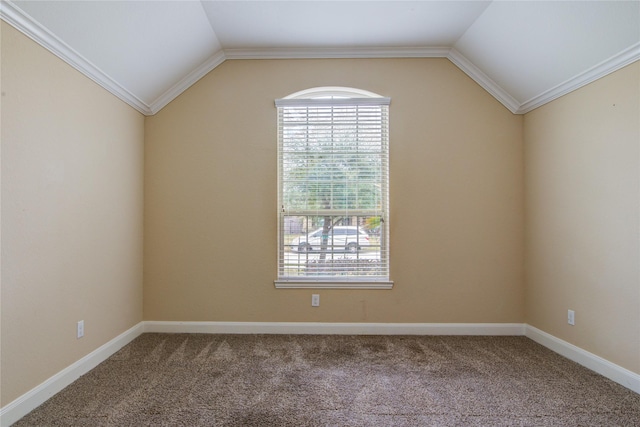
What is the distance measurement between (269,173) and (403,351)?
2089 millimetres

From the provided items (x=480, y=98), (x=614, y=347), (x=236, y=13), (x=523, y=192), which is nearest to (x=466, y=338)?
(x=614, y=347)

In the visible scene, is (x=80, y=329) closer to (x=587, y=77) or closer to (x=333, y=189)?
→ (x=333, y=189)

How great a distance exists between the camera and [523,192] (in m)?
3.16

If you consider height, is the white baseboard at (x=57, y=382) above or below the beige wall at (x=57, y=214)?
below

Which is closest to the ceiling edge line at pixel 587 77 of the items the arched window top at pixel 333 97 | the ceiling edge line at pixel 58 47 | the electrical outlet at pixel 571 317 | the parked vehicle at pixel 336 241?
the arched window top at pixel 333 97


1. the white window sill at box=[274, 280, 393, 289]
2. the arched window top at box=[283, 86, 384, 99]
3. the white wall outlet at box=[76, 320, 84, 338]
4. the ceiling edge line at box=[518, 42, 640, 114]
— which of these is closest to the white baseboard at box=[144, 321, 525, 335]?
the white window sill at box=[274, 280, 393, 289]

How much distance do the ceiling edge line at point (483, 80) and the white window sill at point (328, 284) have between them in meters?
2.14

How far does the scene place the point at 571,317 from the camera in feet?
8.59

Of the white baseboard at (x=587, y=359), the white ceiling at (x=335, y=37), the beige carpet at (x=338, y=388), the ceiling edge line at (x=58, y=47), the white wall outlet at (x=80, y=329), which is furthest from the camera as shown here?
the white wall outlet at (x=80, y=329)

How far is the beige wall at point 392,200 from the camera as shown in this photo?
315 cm

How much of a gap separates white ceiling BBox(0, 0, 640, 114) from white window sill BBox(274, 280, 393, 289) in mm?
2177

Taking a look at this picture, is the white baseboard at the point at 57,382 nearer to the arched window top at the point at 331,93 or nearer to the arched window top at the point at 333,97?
the arched window top at the point at 333,97

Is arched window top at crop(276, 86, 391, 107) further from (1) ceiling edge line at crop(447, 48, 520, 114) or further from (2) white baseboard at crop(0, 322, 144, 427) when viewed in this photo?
(2) white baseboard at crop(0, 322, 144, 427)

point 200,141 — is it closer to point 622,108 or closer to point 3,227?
point 3,227
